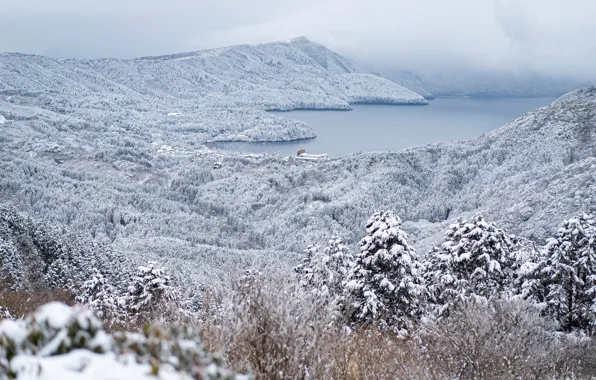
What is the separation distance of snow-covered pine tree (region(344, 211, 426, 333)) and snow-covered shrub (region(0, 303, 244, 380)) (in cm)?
1767

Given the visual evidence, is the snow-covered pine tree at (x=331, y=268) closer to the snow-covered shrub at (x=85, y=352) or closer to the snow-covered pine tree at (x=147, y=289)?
the snow-covered pine tree at (x=147, y=289)

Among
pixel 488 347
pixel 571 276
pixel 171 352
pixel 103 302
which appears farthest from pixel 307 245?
pixel 171 352

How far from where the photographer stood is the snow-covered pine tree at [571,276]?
74.1 ft

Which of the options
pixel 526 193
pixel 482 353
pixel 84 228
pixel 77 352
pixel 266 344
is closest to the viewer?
pixel 77 352

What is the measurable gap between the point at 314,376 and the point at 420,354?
22.4 feet

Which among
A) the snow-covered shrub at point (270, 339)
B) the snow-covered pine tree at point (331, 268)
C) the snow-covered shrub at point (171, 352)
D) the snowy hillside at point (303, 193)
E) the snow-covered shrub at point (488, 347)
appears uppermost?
the snow-covered shrub at point (171, 352)

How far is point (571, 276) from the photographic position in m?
22.9

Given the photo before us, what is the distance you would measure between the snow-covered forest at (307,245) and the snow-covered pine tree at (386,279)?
8cm

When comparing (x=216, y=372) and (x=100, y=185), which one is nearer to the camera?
(x=216, y=372)

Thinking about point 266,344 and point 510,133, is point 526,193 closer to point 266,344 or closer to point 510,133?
point 510,133

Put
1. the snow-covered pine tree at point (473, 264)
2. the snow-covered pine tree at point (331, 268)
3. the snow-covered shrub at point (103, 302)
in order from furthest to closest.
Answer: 1. the snow-covered shrub at point (103, 302)
2. the snow-covered pine tree at point (331, 268)
3. the snow-covered pine tree at point (473, 264)

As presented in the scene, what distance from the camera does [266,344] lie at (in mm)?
8164

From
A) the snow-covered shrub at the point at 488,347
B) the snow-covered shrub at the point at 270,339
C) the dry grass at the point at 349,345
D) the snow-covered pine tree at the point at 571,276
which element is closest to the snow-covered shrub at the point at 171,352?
the dry grass at the point at 349,345

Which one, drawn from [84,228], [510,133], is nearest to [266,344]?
[84,228]
